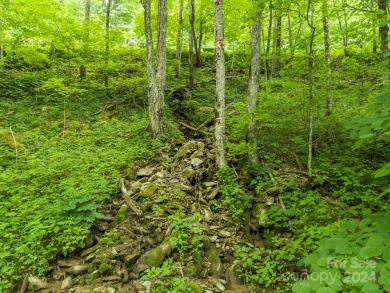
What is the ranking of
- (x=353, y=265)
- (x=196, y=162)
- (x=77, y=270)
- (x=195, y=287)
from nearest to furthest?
(x=353, y=265) < (x=195, y=287) < (x=77, y=270) < (x=196, y=162)

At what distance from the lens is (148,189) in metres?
5.96

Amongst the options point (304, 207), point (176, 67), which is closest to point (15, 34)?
point (176, 67)

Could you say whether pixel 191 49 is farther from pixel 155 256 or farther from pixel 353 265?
pixel 353 265

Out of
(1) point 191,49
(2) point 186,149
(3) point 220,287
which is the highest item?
(1) point 191,49

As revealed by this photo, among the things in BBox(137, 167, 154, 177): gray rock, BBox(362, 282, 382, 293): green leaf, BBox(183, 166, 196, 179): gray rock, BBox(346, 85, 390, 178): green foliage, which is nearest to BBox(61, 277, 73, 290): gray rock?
BBox(137, 167, 154, 177): gray rock

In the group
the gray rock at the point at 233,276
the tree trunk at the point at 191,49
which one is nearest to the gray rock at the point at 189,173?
the gray rock at the point at 233,276

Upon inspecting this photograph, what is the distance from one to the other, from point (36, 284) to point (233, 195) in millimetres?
3918

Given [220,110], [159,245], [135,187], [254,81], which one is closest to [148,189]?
[135,187]

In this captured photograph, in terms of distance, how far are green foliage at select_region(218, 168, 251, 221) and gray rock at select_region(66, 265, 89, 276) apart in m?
2.87

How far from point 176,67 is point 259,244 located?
12.8m

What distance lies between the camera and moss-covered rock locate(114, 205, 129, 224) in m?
5.33

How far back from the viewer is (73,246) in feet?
14.8

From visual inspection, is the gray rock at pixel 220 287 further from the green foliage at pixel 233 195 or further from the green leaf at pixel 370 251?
the green leaf at pixel 370 251

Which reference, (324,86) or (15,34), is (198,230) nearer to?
(324,86)
